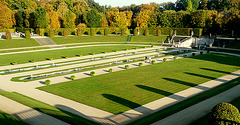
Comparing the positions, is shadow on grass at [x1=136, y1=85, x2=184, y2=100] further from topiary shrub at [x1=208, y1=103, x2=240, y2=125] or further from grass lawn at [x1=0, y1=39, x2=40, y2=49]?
grass lawn at [x1=0, y1=39, x2=40, y2=49]

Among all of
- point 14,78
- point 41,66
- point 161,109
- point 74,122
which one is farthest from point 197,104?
point 41,66

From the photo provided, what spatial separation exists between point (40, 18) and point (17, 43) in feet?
71.3

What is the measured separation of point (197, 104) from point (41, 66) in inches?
1028

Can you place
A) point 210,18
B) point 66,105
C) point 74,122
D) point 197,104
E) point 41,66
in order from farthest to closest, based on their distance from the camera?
point 210,18
point 41,66
point 66,105
point 197,104
point 74,122

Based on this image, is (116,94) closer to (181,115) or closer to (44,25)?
(181,115)

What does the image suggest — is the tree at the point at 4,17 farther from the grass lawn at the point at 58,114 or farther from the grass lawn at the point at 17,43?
the grass lawn at the point at 58,114

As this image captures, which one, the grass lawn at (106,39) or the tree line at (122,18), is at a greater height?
the tree line at (122,18)

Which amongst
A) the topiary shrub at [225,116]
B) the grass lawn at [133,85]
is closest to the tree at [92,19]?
the grass lawn at [133,85]

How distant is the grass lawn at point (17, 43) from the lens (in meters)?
53.3

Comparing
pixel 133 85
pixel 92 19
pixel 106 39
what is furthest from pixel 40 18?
pixel 133 85

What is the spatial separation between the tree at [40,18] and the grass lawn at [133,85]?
56.6m

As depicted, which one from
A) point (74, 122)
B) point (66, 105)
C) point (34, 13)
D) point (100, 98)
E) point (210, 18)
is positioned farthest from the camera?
point (34, 13)

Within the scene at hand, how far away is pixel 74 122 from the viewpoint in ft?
42.6

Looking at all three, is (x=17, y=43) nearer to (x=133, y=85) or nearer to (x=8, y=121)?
(x=133, y=85)
